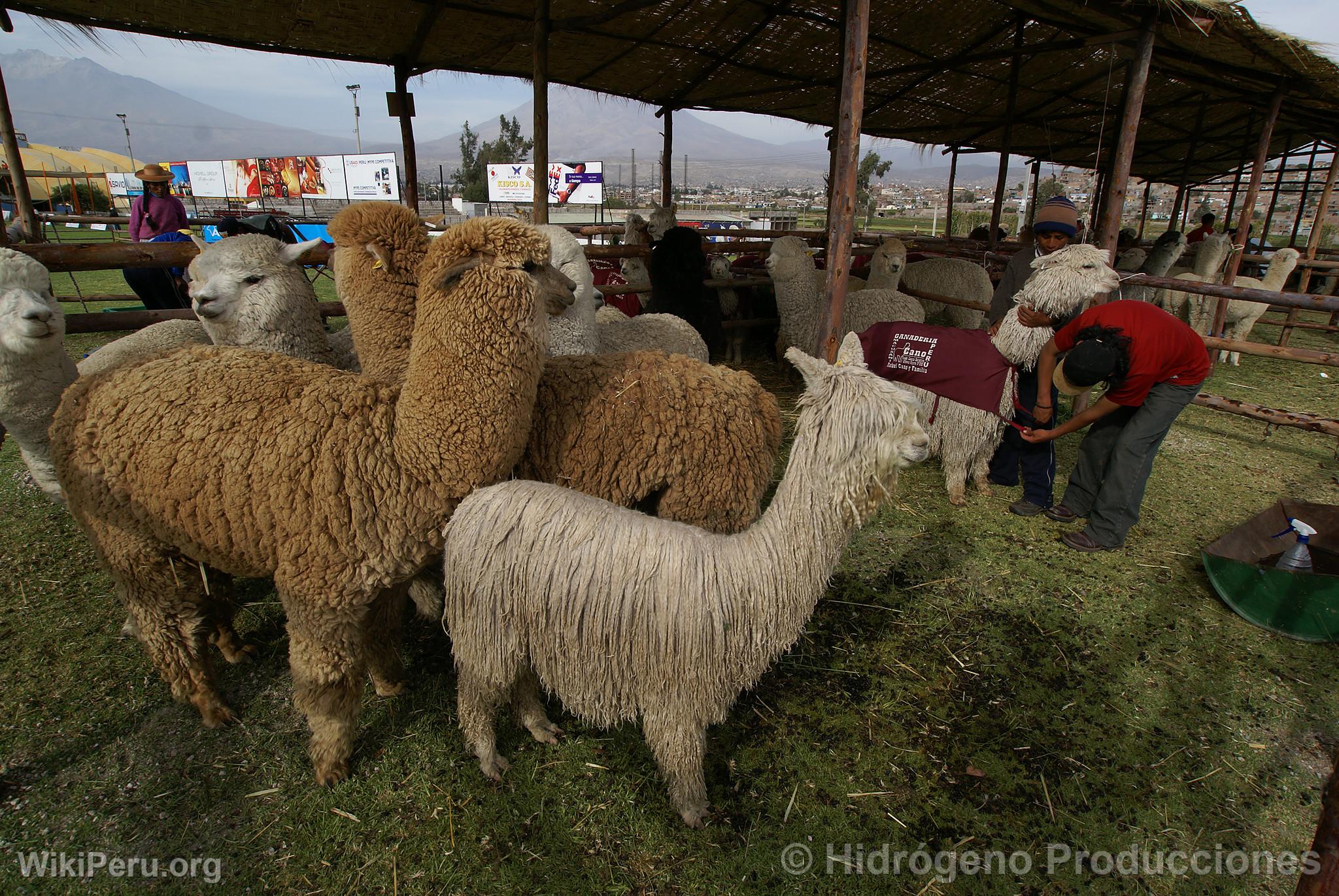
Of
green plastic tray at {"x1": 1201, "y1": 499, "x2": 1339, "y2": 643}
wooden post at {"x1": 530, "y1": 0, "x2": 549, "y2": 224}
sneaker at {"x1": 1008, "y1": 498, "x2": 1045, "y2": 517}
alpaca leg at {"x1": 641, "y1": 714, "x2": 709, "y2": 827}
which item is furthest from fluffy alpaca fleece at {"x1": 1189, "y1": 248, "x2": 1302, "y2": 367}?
alpaca leg at {"x1": 641, "y1": 714, "x2": 709, "y2": 827}

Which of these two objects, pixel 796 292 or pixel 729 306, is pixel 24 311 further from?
pixel 729 306

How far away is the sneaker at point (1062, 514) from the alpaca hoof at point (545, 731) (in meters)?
3.60

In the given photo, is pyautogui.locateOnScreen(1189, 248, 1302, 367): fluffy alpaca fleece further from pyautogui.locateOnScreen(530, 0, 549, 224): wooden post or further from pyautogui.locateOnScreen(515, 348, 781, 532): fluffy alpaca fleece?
pyautogui.locateOnScreen(515, 348, 781, 532): fluffy alpaca fleece

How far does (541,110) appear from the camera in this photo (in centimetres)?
583

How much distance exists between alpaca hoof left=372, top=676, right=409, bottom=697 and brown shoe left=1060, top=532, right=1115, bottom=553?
3.93m

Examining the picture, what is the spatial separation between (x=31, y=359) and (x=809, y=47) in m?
7.88

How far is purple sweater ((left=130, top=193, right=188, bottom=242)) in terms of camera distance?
6.24 meters

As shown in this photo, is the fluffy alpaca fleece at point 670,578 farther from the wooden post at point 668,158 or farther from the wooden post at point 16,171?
the wooden post at point 668,158

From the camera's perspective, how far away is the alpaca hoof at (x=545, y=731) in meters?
2.41

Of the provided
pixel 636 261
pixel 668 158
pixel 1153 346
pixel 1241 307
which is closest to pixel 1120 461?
pixel 1153 346

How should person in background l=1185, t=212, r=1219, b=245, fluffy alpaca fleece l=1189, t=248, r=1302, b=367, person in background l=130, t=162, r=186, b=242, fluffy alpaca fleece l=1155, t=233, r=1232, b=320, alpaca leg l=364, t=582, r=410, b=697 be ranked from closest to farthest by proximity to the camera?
alpaca leg l=364, t=582, r=410, b=697 → person in background l=130, t=162, r=186, b=242 → fluffy alpaca fleece l=1189, t=248, r=1302, b=367 → fluffy alpaca fleece l=1155, t=233, r=1232, b=320 → person in background l=1185, t=212, r=1219, b=245

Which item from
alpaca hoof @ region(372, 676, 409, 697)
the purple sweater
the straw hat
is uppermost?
the straw hat

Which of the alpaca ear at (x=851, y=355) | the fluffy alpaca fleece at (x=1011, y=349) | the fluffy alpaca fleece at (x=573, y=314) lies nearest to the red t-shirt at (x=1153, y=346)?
the fluffy alpaca fleece at (x=1011, y=349)

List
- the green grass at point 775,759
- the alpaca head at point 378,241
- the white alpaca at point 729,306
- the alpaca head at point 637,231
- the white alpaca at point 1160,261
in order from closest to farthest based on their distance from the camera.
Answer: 1. the green grass at point 775,759
2. the alpaca head at point 378,241
3. the white alpaca at point 729,306
4. the alpaca head at point 637,231
5. the white alpaca at point 1160,261
